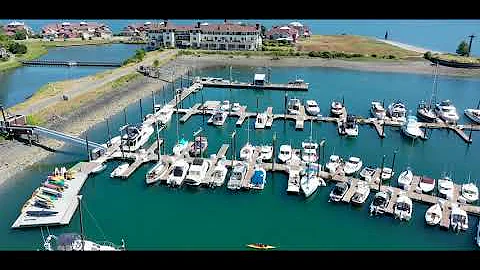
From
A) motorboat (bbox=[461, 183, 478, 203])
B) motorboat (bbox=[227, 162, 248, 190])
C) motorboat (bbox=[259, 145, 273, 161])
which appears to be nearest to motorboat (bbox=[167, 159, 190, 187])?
motorboat (bbox=[227, 162, 248, 190])

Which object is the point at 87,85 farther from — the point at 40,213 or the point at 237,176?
the point at 237,176

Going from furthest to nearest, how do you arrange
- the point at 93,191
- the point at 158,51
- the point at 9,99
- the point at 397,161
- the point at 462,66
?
1. the point at 158,51
2. the point at 462,66
3. the point at 9,99
4. the point at 397,161
5. the point at 93,191

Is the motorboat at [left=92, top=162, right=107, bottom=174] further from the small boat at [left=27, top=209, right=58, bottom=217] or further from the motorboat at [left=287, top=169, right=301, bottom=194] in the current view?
the motorboat at [left=287, top=169, right=301, bottom=194]

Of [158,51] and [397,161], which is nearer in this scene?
[397,161]

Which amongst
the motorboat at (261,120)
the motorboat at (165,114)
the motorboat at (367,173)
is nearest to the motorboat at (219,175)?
the motorboat at (367,173)

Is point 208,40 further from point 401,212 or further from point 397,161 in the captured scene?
point 401,212

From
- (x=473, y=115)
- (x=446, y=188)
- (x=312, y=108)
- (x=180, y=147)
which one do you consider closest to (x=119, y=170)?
(x=180, y=147)
